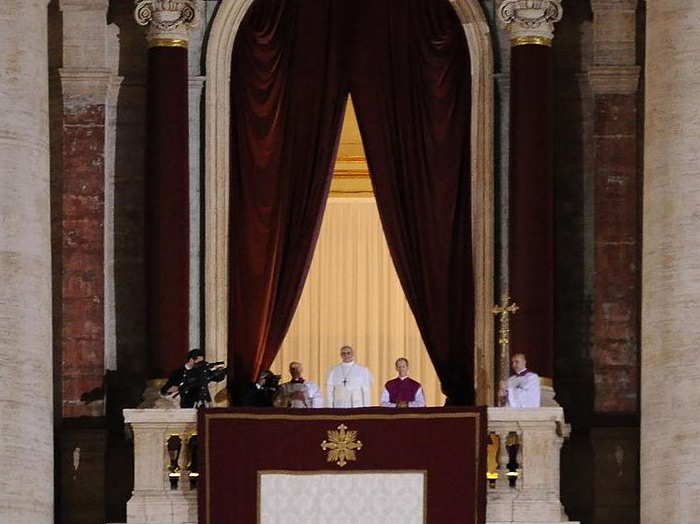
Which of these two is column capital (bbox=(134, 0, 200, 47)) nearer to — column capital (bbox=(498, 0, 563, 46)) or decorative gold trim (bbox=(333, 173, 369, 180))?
decorative gold trim (bbox=(333, 173, 369, 180))

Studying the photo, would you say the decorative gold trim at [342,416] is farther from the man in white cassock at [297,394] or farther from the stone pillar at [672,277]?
the stone pillar at [672,277]

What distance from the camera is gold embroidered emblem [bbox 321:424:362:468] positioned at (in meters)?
22.2

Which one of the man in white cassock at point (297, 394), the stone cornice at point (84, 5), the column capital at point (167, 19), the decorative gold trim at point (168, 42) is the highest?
the stone cornice at point (84, 5)

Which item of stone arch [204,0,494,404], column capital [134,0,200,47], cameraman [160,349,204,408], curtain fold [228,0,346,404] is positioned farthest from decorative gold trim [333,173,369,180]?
cameraman [160,349,204,408]

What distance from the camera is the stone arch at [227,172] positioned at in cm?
2469

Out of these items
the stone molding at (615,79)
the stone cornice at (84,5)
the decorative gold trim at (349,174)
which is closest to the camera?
the stone molding at (615,79)

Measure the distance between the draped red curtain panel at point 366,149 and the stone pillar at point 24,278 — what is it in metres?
3.20

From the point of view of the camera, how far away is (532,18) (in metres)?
24.5

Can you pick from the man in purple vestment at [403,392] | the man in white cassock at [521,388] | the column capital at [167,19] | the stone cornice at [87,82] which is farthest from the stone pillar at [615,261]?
the stone cornice at [87,82]

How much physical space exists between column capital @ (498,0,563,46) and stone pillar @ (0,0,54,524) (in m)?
4.99

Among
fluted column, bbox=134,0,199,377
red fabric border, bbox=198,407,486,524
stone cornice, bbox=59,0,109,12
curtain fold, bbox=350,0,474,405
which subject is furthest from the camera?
stone cornice, bbox=59,0,109,12

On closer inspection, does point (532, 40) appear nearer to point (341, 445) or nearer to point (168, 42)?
point (168, 42)

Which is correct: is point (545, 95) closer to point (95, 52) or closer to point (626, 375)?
point (626, 375)

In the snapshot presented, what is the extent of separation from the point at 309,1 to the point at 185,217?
2711mm
